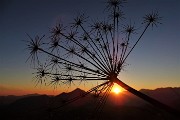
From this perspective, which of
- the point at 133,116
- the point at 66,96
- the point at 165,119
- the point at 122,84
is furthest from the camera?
the point at 133,116

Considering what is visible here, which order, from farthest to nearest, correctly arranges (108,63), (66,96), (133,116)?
(133,116)
(66,96)
(108,63)

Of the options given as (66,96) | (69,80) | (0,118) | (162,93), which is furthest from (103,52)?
(0,118)

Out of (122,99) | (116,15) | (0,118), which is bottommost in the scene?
(0,118)

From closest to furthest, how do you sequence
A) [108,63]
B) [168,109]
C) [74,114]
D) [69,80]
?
[168,109] → [108,63] → [69,80] → [74,114]

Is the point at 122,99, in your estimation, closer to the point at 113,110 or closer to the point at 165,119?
the point at 113,110

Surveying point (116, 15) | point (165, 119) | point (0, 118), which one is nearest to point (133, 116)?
point (165, 119)

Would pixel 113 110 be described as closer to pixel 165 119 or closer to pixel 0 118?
pixel 165 119

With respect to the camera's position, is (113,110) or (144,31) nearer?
(144,31)

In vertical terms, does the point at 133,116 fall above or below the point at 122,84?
below

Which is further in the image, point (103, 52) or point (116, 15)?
point (116, 15)
